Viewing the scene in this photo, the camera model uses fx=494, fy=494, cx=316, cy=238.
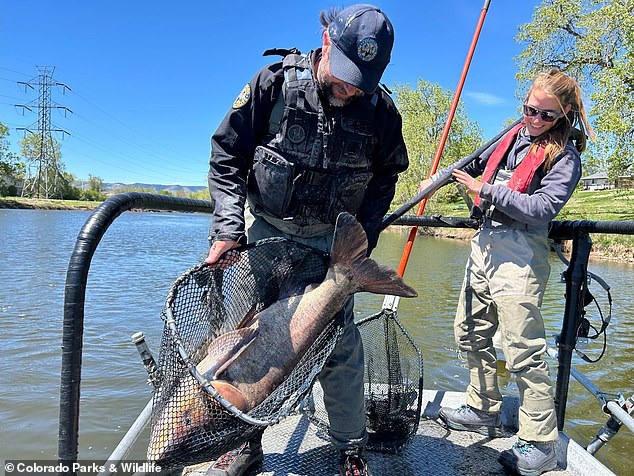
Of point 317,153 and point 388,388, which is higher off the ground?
point 317,153

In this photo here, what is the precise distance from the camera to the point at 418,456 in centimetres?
288

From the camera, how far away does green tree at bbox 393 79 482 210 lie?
1822 inches

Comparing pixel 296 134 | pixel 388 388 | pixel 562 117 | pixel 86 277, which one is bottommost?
pixel 388 388

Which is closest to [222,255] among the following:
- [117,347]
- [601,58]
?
[117,347]

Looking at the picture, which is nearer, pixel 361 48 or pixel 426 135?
pixel 361 48

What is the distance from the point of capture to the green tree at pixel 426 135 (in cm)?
4628

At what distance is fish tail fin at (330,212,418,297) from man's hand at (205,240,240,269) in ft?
1.49

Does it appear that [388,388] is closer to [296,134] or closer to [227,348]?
[227,348]

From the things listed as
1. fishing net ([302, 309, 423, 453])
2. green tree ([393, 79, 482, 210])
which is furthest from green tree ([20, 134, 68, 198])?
fishing net ([302, 309, 423, 453])

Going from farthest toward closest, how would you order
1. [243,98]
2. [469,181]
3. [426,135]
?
[426,135], [469,181], [243,98]

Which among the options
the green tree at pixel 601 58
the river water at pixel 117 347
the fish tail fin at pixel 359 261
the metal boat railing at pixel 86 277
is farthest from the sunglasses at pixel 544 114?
the green tree at pixel 601 58

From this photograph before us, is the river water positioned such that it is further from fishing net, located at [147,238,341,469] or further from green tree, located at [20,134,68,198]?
green tree, located at [20,134,68,198]

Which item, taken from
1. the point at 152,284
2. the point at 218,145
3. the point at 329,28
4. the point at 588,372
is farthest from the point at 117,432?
the point at 152,284

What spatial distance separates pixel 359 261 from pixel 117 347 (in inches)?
294
